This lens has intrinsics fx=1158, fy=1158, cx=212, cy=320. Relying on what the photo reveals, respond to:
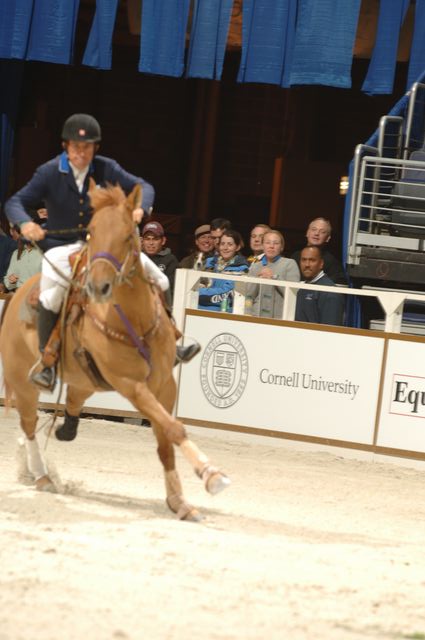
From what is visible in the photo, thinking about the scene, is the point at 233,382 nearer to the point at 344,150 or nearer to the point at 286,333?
the point at 286,333

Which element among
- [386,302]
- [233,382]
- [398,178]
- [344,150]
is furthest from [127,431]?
[344,150]

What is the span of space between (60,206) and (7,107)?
910 cm

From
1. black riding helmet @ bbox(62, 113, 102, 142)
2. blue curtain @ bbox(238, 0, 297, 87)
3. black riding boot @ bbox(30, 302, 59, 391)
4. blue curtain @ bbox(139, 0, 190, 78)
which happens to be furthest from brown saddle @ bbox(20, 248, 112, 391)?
blue curtain @ bbox(139, 0, 190, 78)

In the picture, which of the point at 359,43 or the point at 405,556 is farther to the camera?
the point at 359,43

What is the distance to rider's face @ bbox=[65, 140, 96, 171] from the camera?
7355 mm

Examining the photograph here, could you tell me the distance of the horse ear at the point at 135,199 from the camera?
6.71 metres

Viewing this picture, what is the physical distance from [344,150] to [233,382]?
9186mm

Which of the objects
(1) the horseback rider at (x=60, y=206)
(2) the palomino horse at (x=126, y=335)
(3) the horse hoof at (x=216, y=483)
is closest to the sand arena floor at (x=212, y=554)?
(3) the horse hoof at (x=216, y=483)

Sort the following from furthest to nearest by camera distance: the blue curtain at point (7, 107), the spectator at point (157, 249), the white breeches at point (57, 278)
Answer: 1. the blue curtain at point (7, 107)
2. the spectator at point (157, 249)
3. the white breeches at point (57, 278)

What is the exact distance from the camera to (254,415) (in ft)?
38.3

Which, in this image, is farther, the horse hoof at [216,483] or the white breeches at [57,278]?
the white breeches at [57,278]

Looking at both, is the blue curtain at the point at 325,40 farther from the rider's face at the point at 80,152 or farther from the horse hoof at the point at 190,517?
the horse hoof at the point at 190,517

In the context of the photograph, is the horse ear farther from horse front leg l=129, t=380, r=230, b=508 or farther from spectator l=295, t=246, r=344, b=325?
spectator l=295, t=246, r=344, b=325

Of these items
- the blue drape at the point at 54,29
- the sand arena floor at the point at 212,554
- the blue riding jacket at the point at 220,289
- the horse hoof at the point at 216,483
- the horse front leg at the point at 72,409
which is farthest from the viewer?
the blue drape at the point at 54,29
